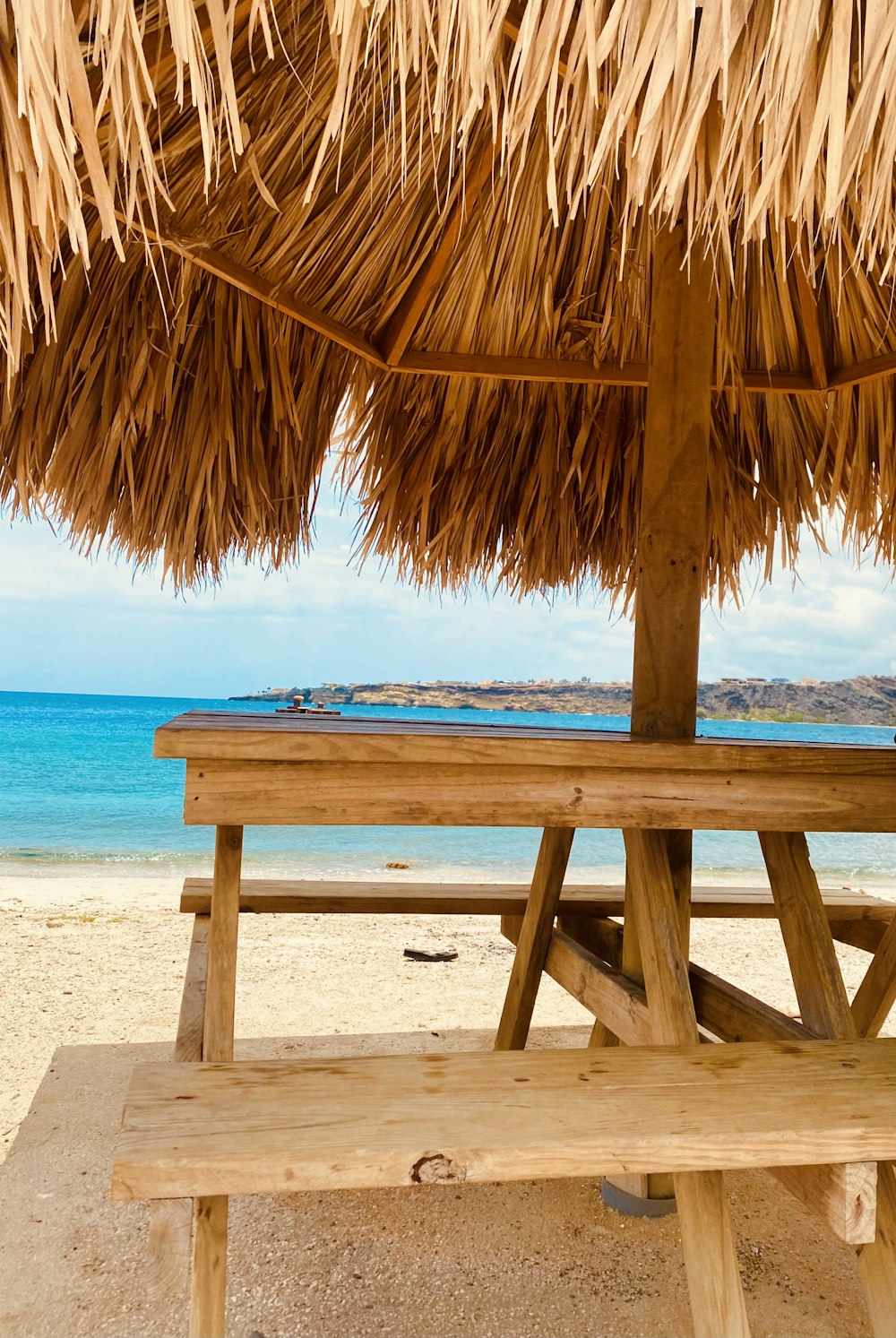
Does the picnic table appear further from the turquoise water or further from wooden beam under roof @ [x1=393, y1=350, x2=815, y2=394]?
the turquoise water

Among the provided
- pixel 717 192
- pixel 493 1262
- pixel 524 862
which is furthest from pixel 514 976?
pixel 524 862

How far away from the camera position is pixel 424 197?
237 centimetres

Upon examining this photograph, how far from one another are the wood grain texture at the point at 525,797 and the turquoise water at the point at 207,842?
3.06m

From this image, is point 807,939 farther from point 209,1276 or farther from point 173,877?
point 173,877

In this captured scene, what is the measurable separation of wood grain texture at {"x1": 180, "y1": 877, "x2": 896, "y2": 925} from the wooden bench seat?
1.10 metres

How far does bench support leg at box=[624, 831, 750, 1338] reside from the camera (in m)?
1.17

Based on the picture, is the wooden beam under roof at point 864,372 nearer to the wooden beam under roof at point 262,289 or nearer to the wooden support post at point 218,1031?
the wooden beam under roof at point 262,289

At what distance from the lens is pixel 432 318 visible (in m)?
2.70

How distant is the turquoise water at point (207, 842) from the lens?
9562 millimetres

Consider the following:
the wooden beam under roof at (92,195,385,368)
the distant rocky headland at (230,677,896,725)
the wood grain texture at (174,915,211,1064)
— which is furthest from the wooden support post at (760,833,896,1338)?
the distant rocky headland at (230,677,896,725)

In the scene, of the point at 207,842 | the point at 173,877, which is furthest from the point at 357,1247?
the point at 207,842

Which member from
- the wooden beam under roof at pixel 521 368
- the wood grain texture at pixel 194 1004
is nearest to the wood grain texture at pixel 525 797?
the wood grain texture at pixel 194 1004

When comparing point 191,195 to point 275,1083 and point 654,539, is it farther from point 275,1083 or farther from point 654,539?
point 275,1083

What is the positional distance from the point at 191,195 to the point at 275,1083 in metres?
1.83
